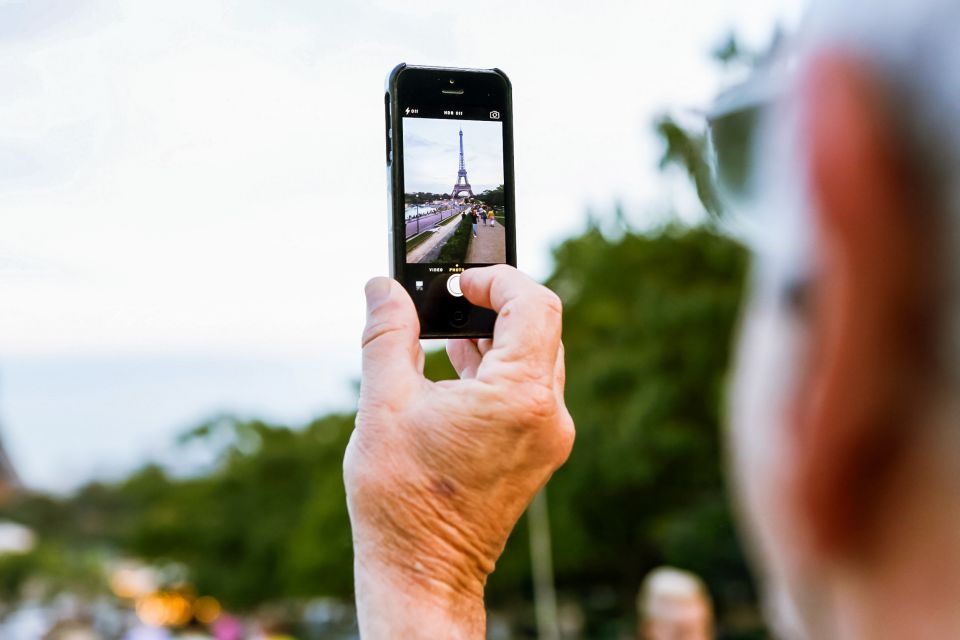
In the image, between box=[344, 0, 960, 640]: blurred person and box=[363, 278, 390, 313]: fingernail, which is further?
box=[363, 278, 390, 313]: fingernail

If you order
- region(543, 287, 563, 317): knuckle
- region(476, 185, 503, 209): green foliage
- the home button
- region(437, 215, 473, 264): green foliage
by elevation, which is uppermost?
region(476, 185, 503, 209): green foliage

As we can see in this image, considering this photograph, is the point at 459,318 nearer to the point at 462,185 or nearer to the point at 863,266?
the point at 462,185

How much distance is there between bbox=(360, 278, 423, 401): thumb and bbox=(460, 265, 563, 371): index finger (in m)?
0.08

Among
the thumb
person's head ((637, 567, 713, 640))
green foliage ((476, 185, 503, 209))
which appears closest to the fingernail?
the thumb

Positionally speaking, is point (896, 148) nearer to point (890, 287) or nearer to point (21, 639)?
point (890, 287)

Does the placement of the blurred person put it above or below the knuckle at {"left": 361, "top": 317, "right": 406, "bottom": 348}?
above

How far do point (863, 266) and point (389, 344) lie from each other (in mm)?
746

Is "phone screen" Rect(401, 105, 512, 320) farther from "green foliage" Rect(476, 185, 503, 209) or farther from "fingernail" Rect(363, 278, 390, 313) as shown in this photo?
"fingernail" Rect(363, 278, 390, 313)

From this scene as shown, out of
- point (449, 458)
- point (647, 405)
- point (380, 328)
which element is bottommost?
point (647, 405)

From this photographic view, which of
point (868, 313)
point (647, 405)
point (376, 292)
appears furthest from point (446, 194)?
point (647, 405)

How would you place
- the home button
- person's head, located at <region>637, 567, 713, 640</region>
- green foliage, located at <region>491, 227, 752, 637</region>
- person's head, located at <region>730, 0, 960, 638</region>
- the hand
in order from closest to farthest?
person's head, located at <region>730, 0, 960, 638</region> < the hand < the home button < person's head, located at <region>637, 567, 713, 640</region> < green foliage, located at <region>491, 227, 752, 637</region>

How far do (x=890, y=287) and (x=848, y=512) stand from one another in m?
0.07

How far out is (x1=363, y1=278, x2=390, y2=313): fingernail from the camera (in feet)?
3.59

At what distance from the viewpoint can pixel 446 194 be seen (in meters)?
1.40
